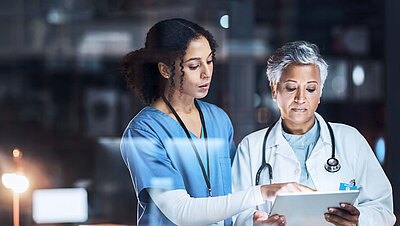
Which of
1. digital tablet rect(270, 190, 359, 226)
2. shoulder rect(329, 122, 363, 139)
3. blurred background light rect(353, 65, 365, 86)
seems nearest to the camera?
digital tablet rect(270, 190, 359, 226)

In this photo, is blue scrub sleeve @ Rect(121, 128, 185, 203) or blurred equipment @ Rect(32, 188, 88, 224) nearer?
blue scrub sleeve @ Rect(121, 128, 185, 203)

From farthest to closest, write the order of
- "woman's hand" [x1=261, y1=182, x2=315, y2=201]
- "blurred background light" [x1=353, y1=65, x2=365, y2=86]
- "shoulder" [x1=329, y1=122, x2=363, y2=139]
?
"blurred background light" [x1=353, y1=65, x2=365, y2=86]
"shoulder" [x1=329, y1=122, x2=363, y2=139]
"woman's hand" [x1=261, y1=182, x2=315, y2=201]

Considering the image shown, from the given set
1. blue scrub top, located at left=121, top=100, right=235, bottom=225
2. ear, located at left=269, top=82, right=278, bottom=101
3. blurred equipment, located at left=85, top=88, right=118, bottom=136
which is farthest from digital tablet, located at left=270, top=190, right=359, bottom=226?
blurred equipment, located at left=85, top=88, right=118, bottom=136

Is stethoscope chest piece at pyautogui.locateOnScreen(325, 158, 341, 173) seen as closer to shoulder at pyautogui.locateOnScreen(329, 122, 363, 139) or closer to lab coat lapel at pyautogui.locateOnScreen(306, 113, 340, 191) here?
lab coat lapel at pyautogui.locateOnScreen(306, 113, 340, 191)

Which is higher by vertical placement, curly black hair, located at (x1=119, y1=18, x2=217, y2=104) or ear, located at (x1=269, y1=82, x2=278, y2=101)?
curly black hair, located at (x1=119, y1=18, x2=217, y2=104)

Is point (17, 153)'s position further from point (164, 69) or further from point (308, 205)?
point (308, 205)

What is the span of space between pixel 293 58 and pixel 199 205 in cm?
107

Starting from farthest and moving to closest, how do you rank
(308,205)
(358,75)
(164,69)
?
(358,75), (164,69), (308,205)

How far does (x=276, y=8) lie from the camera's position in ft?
10.3

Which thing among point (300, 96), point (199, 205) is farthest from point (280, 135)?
point (199, 205)

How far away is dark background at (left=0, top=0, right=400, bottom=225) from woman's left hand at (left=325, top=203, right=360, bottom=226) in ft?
1.88

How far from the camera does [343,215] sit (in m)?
2.87

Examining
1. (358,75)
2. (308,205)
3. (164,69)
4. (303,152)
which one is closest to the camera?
(308,205)

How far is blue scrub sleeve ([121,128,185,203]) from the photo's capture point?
280cm
